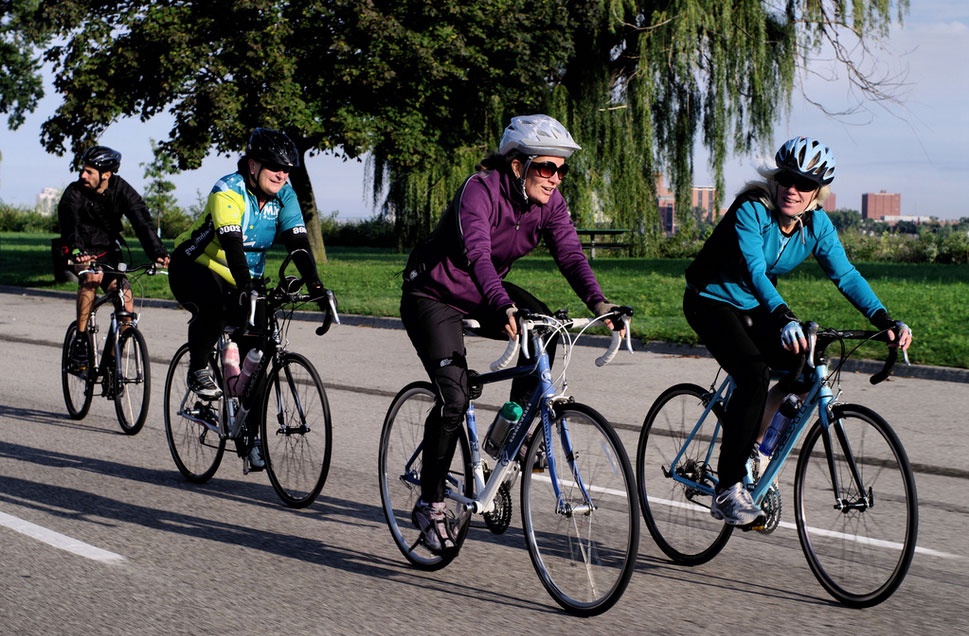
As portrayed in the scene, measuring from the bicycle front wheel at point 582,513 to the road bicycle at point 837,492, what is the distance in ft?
2.65

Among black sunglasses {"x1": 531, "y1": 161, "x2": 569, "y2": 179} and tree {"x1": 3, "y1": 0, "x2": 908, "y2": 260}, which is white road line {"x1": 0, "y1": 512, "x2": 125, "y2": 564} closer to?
black sunglasses {"x1": 531, "y1": 161, "x2": 569, "y2": 179}

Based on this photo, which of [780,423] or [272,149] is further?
[272,149]

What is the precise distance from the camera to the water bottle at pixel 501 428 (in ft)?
14.4

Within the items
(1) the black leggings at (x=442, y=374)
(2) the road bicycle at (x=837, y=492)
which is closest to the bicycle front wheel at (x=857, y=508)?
(2) the road bicycle at (x=837, y=492)

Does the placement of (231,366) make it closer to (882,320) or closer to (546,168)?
(546,168)

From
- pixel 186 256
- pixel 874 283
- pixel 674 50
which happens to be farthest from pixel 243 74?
pixel 186 256

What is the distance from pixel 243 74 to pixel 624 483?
24873 millimetres

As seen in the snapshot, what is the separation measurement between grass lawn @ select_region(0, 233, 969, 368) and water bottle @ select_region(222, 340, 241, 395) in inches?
272

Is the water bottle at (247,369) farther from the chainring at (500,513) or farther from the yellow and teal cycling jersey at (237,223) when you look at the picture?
the chainring at (500,513)

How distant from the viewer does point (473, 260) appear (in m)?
4.28

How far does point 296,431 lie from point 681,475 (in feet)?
6.41

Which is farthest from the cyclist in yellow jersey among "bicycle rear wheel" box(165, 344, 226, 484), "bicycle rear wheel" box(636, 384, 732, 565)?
"bicycle rear wheel" box(636, 384, 732, 565)

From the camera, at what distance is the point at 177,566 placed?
4.76 m

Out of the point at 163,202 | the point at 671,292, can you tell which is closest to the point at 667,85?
the point at 671,292
